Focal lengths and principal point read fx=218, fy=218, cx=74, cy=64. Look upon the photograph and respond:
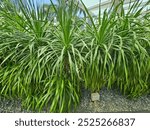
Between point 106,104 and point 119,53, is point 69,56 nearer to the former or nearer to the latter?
point 119,53

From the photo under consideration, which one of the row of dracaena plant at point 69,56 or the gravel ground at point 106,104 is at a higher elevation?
the row of dracaena plant at point 69,56

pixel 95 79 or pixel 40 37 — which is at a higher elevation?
pixel 40 37

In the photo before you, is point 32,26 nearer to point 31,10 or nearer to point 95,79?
point 31,10

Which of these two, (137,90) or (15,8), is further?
(15,8)

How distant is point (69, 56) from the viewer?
5.85ft

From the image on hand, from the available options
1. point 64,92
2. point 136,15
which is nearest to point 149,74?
point 136,15

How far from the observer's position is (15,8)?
218cm

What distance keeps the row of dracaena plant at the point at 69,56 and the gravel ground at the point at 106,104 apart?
0.24 ft

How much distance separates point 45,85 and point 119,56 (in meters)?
0.66

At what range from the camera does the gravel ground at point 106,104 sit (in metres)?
1.96

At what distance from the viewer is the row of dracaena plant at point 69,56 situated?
1.81 metres

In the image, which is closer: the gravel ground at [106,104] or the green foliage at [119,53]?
the green foliage at [119,53]

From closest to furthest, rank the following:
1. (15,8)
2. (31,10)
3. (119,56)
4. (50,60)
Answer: (119,56) < (50,60) < (31,10) < (15,8)

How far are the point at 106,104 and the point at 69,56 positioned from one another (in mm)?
578
